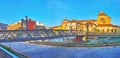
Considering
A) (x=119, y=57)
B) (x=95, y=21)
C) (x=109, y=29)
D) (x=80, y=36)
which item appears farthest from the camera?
(x=95, y=21)

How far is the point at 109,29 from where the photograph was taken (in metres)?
150

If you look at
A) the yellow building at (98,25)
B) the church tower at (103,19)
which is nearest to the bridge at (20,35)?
the yellow building at (98,25)

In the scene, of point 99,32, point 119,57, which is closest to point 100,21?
point 99,32

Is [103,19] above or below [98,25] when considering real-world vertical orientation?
above

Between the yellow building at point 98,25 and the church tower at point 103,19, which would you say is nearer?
the yellow building at point 98,25

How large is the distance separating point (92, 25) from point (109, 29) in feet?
29.2

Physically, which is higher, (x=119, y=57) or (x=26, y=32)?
(x=26, y=32)

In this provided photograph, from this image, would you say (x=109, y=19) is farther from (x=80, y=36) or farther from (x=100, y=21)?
(x=80, y=36)

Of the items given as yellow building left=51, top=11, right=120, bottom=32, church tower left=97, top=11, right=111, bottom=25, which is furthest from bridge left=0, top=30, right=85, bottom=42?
church tower left=97, top=11, right=111, bottom=25

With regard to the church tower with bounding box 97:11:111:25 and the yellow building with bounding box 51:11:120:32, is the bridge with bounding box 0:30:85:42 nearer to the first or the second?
the yellow building with bounding box 51:11:120:32

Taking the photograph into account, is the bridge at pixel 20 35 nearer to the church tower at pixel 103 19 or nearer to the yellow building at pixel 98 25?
the yellow building at pixel 98 25

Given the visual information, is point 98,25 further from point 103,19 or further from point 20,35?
point 20,35

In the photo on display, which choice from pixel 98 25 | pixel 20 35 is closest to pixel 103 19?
pixel 98 25

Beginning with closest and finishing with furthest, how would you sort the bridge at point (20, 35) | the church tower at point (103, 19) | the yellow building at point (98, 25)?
the bridge at point (20, 35) → the yellow building at point (98, 25) → the church tower at point (103, 19)
